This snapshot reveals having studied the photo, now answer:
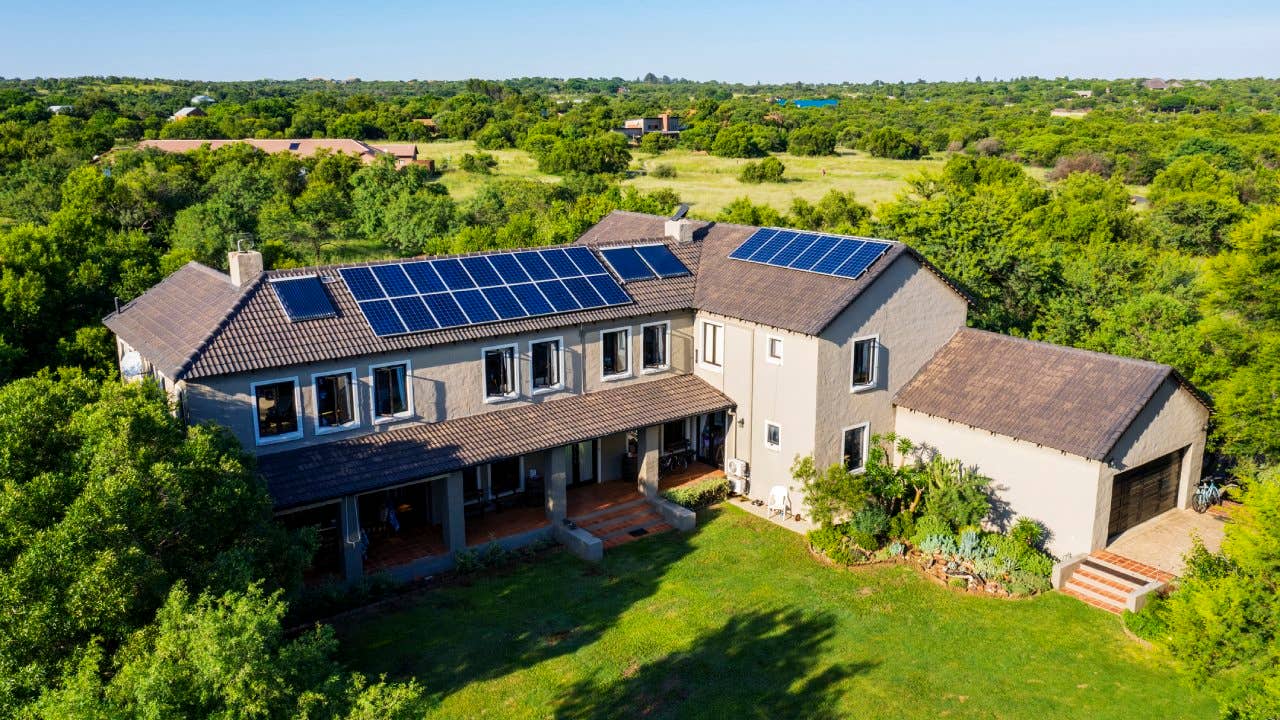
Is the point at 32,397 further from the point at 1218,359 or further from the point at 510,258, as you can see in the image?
the point at 1218,359

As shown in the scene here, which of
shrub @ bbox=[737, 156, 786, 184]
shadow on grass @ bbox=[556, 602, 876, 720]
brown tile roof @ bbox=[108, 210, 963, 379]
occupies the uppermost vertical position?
shrub @ bbox=[737, 156, 786, 184]

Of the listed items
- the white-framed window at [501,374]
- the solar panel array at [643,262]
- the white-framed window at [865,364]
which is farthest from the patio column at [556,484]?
the white-framed window at [865,364]

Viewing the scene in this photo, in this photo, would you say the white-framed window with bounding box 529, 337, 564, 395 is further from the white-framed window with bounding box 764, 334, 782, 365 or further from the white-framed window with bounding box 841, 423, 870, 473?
the white-framed window with bounding box 841, 423, 870, 473

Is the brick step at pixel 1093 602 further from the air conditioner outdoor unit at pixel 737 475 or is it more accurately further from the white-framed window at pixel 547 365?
the white-framed window at pixel 547 365

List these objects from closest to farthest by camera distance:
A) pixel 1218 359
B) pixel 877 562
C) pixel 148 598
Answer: pixel 148 598 → pixel 877 562 → pixel 1218 359

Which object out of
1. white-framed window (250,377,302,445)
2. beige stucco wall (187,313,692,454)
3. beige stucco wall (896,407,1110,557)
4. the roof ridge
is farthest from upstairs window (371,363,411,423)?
beige stucco wall (896,407,1110,557)

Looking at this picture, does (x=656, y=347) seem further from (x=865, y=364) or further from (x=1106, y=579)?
(x=1106, y=579)

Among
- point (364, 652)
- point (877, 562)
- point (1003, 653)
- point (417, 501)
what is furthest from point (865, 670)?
point (417, 501)
